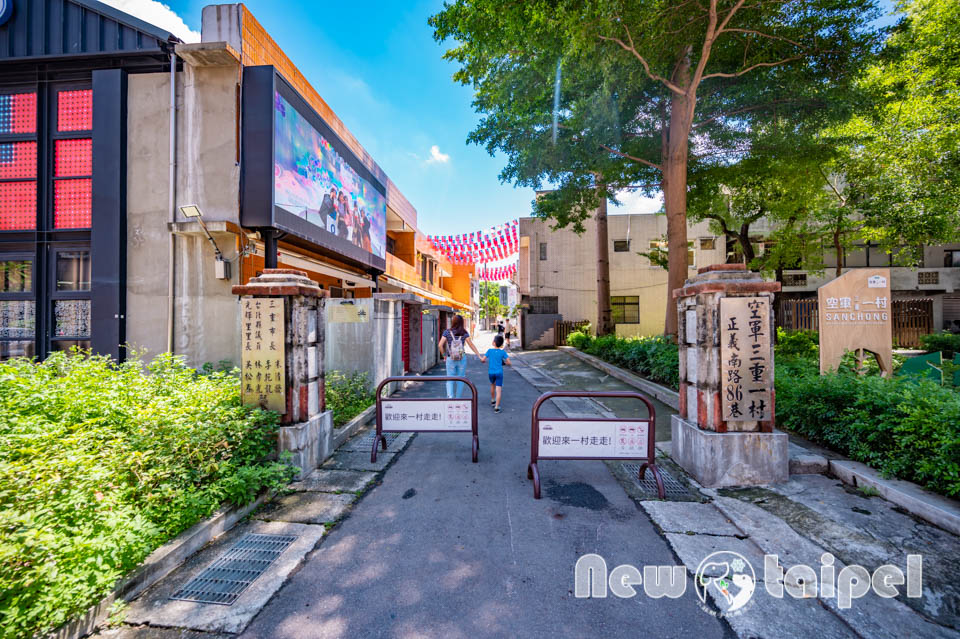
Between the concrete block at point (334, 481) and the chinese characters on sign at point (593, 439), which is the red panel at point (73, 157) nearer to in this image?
the concrete block at point (334, 481)

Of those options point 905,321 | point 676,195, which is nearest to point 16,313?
point 676,195

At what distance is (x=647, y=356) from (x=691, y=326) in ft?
22.4

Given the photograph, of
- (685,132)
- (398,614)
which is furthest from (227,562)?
(685,132)

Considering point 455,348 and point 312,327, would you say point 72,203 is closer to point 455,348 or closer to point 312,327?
point 312,327

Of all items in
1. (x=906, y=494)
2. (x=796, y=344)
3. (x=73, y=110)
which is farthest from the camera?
(x=796, y=344)

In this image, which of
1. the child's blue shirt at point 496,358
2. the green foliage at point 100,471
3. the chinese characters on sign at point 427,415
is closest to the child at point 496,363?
the child's blue shirt at point 496,358

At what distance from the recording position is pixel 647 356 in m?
11.1

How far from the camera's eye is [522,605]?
260 centimetres

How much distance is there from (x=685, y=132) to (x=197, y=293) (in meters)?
13.0

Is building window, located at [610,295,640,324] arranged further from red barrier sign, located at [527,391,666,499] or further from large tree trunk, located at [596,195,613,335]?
red barrier sign, located at [527,391,666,499]

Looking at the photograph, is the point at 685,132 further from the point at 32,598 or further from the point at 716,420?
the point at 32,598

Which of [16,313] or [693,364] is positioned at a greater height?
[16,313]

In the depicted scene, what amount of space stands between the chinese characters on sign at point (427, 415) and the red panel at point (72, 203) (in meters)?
9.09

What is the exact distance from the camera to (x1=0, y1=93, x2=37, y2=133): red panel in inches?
338
